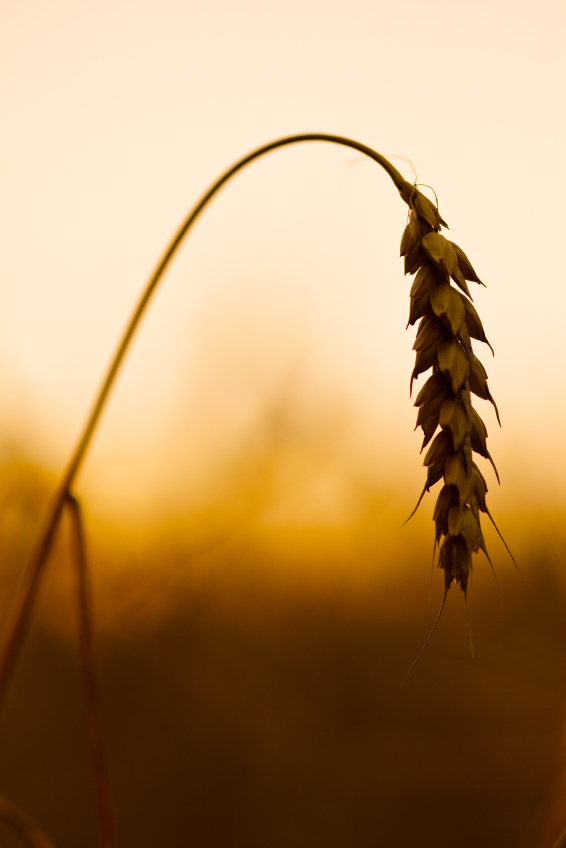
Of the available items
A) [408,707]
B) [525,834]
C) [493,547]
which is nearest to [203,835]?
[408,707]

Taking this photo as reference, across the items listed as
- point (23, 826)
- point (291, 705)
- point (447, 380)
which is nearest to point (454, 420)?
point (447, 380)

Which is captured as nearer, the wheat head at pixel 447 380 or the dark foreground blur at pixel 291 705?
the wheat head at pixel 447 380

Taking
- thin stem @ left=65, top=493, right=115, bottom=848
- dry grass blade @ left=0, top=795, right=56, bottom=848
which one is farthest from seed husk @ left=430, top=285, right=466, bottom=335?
dry grass blade @ left=0, top=795, right=56, bottom=848

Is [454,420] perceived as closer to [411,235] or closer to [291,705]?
[411,235]

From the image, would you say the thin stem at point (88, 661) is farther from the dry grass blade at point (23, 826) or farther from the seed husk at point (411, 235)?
the seed husk at point (411, 235)

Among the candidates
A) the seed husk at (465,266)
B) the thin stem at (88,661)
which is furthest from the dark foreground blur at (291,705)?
the seed husk at (465,266)

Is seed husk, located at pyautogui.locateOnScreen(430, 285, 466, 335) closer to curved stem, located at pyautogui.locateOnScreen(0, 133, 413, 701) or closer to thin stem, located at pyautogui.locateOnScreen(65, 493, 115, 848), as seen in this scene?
curved stem, located at pyautogui.locateOnScreen(0, 133, 413, 701)

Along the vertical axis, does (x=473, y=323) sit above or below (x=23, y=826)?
above

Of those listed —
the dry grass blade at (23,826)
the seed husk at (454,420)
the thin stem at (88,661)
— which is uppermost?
the seed husk at (454,420)

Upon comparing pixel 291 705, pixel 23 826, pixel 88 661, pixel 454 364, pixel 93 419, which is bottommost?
pixel 291 705
